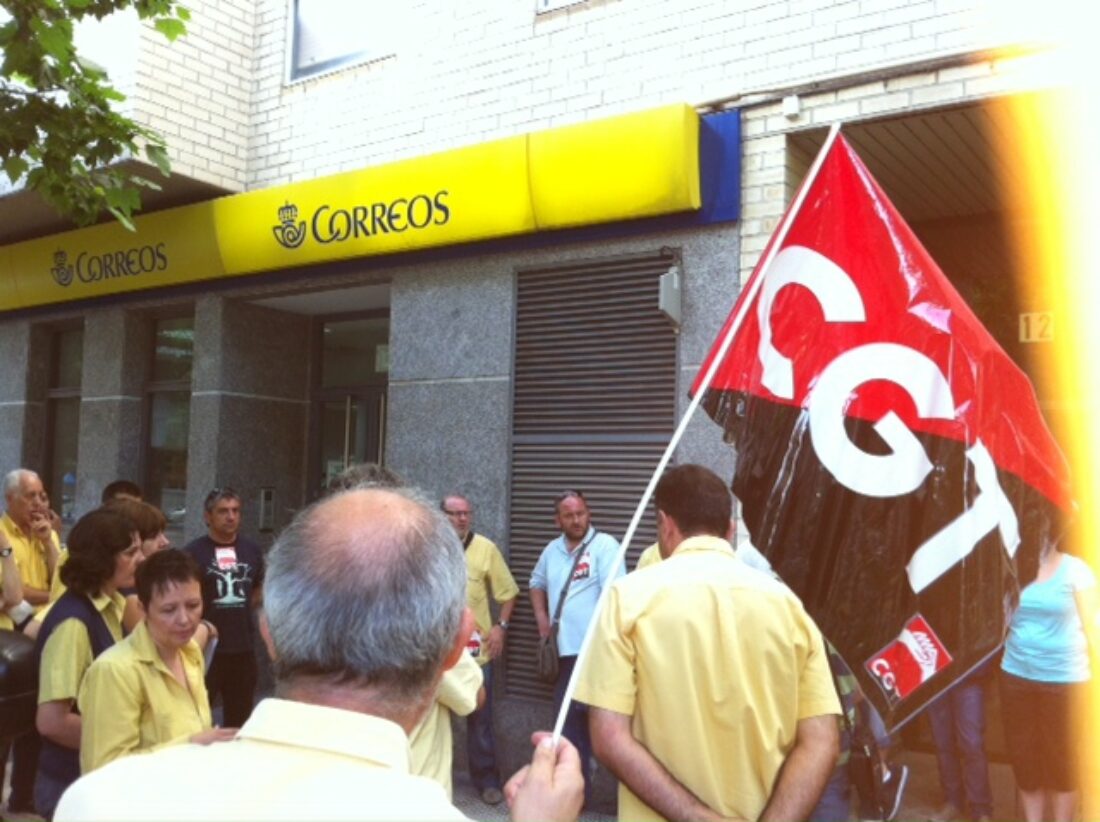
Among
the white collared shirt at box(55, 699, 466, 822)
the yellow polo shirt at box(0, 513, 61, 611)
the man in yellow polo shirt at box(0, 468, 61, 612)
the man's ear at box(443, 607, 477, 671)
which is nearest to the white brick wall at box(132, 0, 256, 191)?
the man in yellow polo shirt at box(0, 468, 61, 612)

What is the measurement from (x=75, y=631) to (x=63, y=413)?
793 centimetres

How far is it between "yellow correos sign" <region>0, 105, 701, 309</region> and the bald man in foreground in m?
4.90

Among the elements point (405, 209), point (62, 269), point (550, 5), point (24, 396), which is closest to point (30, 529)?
point (405, 209)

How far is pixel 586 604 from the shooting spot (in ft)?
21.0

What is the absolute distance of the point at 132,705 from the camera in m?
3.27

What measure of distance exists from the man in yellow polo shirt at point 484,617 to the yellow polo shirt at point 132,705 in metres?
3.14

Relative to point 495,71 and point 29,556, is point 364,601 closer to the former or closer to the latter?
point 29,556

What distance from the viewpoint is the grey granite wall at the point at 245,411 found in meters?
8.81

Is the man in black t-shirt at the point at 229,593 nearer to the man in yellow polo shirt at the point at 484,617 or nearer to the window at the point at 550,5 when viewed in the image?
the man in yellow polo shirt at the point at 484,617

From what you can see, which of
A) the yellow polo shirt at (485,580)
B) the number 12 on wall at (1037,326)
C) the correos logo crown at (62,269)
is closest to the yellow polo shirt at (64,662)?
the yellow polo shirt at (485,580)

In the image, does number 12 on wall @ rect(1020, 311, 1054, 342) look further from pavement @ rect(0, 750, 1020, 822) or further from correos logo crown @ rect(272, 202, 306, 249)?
correos logo crown @ rect(272, 202, 306, 249)

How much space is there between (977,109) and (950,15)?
507 mm

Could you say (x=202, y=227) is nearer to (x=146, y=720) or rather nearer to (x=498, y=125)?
(x=498, y=125)

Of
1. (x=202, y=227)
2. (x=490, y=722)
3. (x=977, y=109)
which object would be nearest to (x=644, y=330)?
(x=977, y=109)
